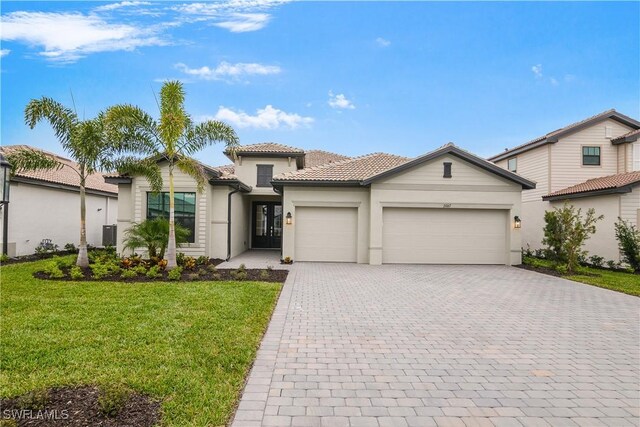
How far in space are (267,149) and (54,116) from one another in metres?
10.3

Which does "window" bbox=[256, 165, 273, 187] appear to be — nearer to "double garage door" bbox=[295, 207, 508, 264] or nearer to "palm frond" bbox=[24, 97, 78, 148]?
"double garage door" bbox=[295, 207, 508, 264]

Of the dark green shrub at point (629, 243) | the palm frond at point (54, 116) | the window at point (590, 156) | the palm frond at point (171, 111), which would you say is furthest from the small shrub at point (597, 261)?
the palm frond at point (54, 116)

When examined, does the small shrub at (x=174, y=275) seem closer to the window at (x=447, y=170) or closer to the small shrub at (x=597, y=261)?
the window at (x=447, y=170)

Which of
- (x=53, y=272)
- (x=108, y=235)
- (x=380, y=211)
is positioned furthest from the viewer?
(x=108, y=235)

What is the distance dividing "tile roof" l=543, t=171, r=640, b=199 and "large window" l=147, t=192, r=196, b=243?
17.1 meters

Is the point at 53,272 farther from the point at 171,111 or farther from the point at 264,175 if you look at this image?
the point at 264,175

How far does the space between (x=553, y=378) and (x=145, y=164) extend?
12869mm

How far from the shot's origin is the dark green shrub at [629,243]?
1205cm

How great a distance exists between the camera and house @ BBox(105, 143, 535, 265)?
13.2m

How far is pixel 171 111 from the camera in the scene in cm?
998

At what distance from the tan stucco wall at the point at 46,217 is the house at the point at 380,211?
151 inches

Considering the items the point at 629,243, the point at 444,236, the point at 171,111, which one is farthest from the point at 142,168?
the point at 629,243

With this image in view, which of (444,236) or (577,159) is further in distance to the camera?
(577,159)

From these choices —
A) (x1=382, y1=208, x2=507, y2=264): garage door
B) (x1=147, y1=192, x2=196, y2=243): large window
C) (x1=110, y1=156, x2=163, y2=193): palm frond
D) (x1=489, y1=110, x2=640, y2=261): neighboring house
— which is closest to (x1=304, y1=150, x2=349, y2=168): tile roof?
(x1=382, y1=208, x2=507, y2=264): garage door
